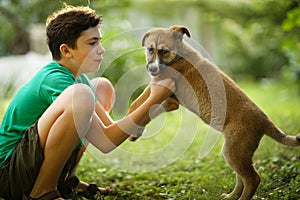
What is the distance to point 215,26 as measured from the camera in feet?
34.8

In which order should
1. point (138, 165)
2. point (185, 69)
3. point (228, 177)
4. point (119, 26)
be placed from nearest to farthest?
point (185, 69)
point (228, 177)
point (138, 165)
point (119, 26)

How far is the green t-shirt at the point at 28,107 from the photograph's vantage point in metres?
2.19

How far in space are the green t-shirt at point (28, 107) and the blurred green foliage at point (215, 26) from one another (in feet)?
9.59

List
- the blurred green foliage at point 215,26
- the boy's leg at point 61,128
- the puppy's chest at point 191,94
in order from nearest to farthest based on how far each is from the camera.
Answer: the boy's leg at point 61,128
the puppy's chest at point 191,94
the blurred green foliage at point 215,26

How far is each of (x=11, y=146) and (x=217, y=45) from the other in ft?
29.7

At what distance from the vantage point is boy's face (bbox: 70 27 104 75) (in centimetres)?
230

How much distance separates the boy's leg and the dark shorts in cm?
3

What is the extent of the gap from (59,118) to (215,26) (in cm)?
898

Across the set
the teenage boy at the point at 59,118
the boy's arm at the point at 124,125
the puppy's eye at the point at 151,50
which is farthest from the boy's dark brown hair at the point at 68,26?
the boy's arm at the point at 124,125

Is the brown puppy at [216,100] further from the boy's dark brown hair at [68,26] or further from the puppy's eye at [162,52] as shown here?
the boy's dark brown hair at [68,26]

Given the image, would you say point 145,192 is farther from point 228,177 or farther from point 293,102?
point 293,102

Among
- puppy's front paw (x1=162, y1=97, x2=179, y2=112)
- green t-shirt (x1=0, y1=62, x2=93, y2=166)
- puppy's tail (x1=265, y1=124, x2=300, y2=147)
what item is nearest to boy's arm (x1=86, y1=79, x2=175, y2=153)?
puppy's front paw (x1=162, y1=97, x2=179, y2=112)

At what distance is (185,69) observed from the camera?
2453 mm

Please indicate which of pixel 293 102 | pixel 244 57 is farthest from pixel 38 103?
pixel 244 57
